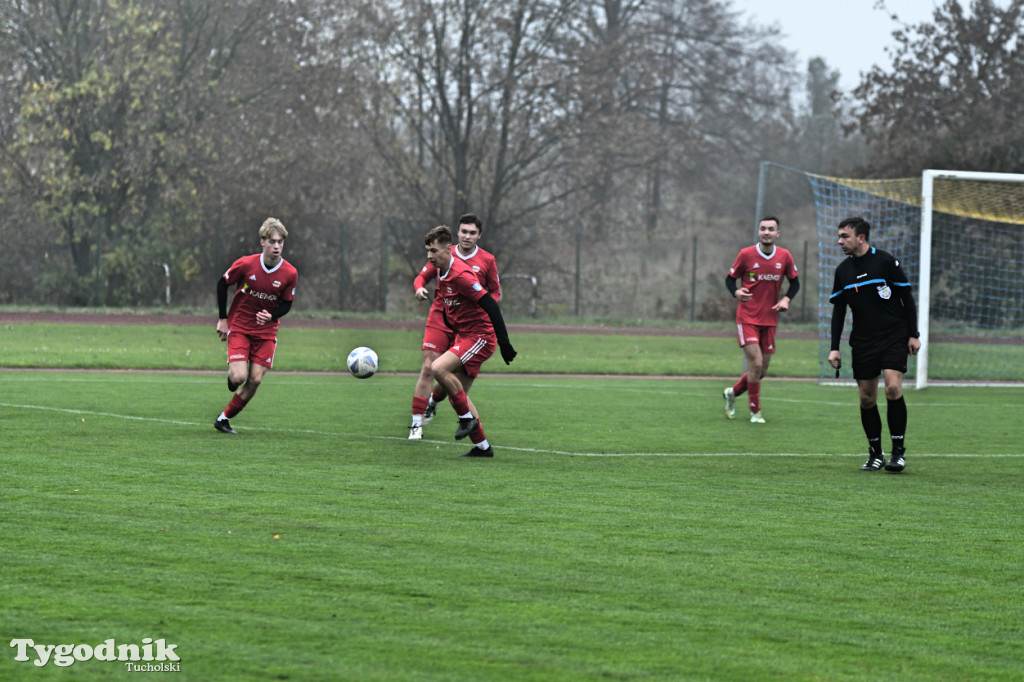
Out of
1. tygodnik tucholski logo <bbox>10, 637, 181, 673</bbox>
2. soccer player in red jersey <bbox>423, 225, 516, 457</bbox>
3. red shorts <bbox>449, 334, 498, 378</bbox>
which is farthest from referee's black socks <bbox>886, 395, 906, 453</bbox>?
tygodnik tucholski logo <bbox>10, 637, 181, 673</bbox>

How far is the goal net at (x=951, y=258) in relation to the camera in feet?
63.5

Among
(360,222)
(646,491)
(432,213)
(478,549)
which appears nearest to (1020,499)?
(646,491)

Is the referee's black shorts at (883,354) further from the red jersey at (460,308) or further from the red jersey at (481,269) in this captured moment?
the red jersey at (481,269)

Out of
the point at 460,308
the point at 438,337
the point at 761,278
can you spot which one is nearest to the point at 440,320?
the point at 438,337

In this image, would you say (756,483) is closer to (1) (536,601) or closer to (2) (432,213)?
(1) (536,601)

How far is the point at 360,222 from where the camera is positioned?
38.8 m

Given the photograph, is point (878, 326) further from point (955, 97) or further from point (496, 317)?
point (955, 97)

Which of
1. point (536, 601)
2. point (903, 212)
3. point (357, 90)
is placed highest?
point (357, 90)

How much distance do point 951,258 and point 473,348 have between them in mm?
23050

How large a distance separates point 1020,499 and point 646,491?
2655mm

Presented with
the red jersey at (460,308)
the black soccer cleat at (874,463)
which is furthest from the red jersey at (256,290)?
the black soccer cleat at (874,463)

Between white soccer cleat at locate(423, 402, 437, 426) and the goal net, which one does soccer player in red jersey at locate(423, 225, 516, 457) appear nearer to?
white soccer cleat at locate(423, 402, 437, 426)

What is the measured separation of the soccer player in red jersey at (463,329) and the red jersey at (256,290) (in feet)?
5.12

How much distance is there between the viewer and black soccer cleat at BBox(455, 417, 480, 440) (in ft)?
32.8
